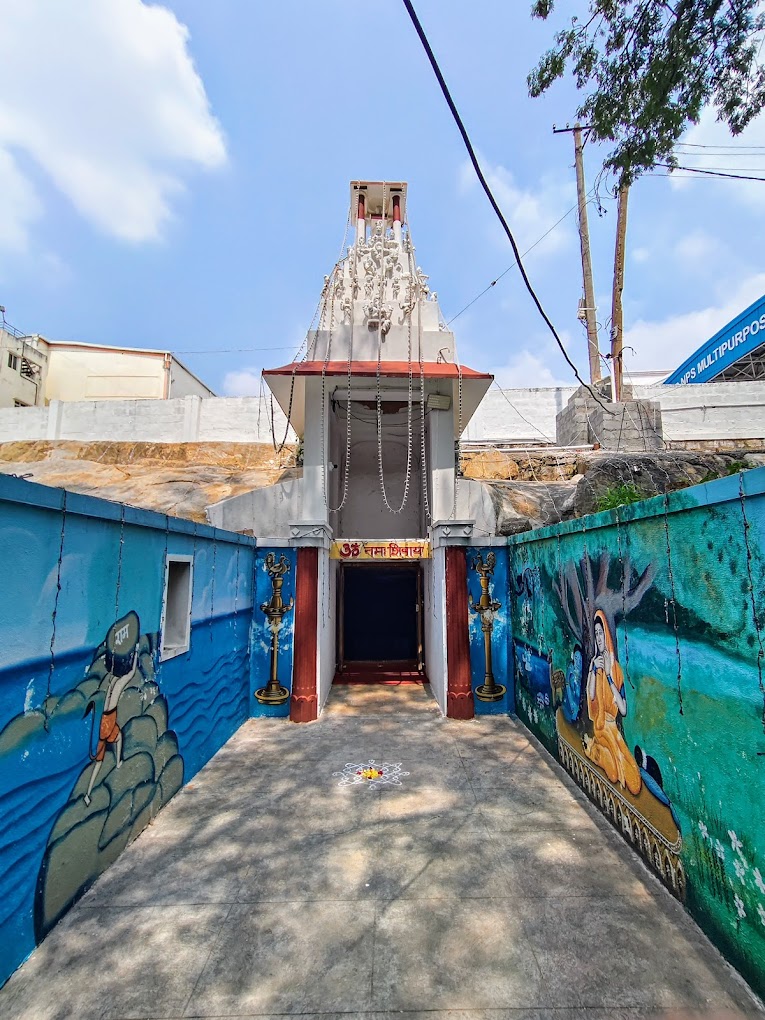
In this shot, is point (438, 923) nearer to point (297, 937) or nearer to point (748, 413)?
point (297, 937)

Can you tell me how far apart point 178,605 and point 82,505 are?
9.19 ft

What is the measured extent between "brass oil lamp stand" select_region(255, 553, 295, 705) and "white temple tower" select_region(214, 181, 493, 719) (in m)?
0.41

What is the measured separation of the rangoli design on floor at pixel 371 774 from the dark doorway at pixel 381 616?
26.7 ft

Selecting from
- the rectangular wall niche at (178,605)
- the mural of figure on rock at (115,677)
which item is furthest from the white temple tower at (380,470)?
the mural of figure on rock at (115,677)

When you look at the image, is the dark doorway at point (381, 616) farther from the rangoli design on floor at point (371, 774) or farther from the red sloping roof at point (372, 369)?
the rangoli design on floor at point (371, 774)

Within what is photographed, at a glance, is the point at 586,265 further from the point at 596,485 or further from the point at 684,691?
the point at 684,691

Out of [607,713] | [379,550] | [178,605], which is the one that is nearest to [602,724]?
[607,713]

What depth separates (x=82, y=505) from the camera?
4480 mm

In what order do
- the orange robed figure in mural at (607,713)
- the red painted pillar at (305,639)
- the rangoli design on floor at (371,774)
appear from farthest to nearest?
the red painted pillar at (305,639) → the rangoli design on floor at (371,774) → the orange robed figure in mural at (607,713)

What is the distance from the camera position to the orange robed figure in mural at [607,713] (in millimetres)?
5242

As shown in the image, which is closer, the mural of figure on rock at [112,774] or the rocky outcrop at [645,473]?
the mural of figure on rock at [112,774]

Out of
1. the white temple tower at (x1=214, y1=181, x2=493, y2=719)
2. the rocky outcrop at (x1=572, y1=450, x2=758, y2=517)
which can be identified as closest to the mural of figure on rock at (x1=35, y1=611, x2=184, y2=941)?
the white temple tower at (x1=214, y1=181, x2=493, y2=719)

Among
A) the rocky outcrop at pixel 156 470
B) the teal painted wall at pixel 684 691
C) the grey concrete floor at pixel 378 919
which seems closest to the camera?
the grey concrete floor at pixel 378 919

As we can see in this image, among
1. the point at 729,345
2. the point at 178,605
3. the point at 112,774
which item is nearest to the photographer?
the point at 112,774
